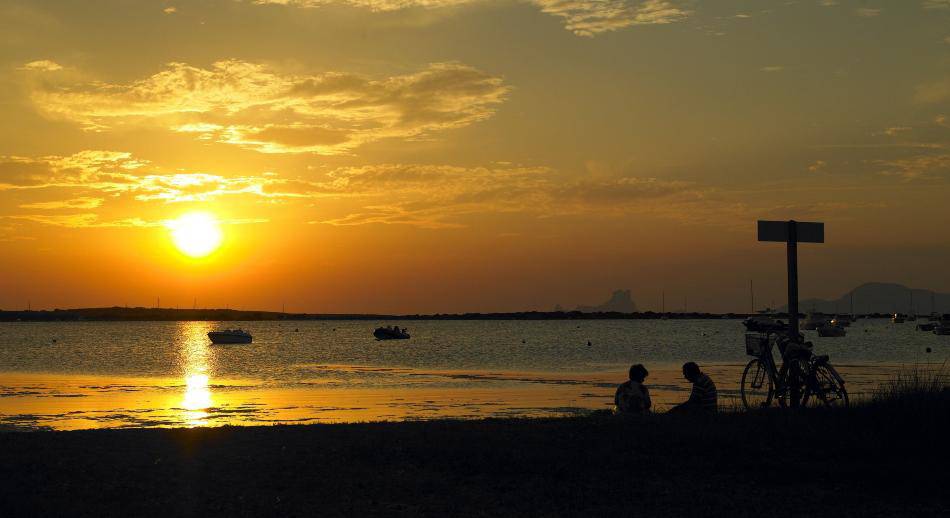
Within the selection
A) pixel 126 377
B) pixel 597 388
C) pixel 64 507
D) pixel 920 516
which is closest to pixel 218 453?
pixel 64 507

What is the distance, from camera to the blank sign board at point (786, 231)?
16922mm

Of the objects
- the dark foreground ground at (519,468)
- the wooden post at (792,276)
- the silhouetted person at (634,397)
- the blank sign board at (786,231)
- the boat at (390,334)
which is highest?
the blank sign board at (786,231)

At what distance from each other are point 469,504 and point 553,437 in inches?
152

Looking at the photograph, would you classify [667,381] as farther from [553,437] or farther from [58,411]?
[553,437]

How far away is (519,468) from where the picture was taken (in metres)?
12.0

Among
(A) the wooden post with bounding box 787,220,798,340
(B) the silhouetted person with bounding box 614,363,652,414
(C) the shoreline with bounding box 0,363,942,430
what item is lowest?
(C) the shoreline with bounding box 0,363,942,430

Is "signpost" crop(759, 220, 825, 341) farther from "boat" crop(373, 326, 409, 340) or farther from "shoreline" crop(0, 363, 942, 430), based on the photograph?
"boat" crop(373, 326, 409, 340)

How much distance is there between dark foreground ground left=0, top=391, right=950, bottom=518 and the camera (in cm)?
1020

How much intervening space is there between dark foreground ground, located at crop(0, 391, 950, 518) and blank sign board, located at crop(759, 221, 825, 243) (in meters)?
3.38

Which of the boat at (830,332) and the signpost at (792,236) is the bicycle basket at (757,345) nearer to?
the signpost at (792,236)

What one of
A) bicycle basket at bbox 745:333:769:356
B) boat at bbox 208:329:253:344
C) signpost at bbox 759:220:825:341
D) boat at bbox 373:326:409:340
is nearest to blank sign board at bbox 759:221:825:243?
signpost at bbox 759:220:825:341

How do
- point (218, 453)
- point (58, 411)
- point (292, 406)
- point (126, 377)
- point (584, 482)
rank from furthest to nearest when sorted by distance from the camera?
point (126, 377)
point (292, 406)
point (58, 411)
point (218, 453)
point (584, 482)

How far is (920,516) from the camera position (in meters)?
9.65

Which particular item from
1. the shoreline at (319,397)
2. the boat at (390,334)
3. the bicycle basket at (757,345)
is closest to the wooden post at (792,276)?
the bicycle basket at (757,345)
